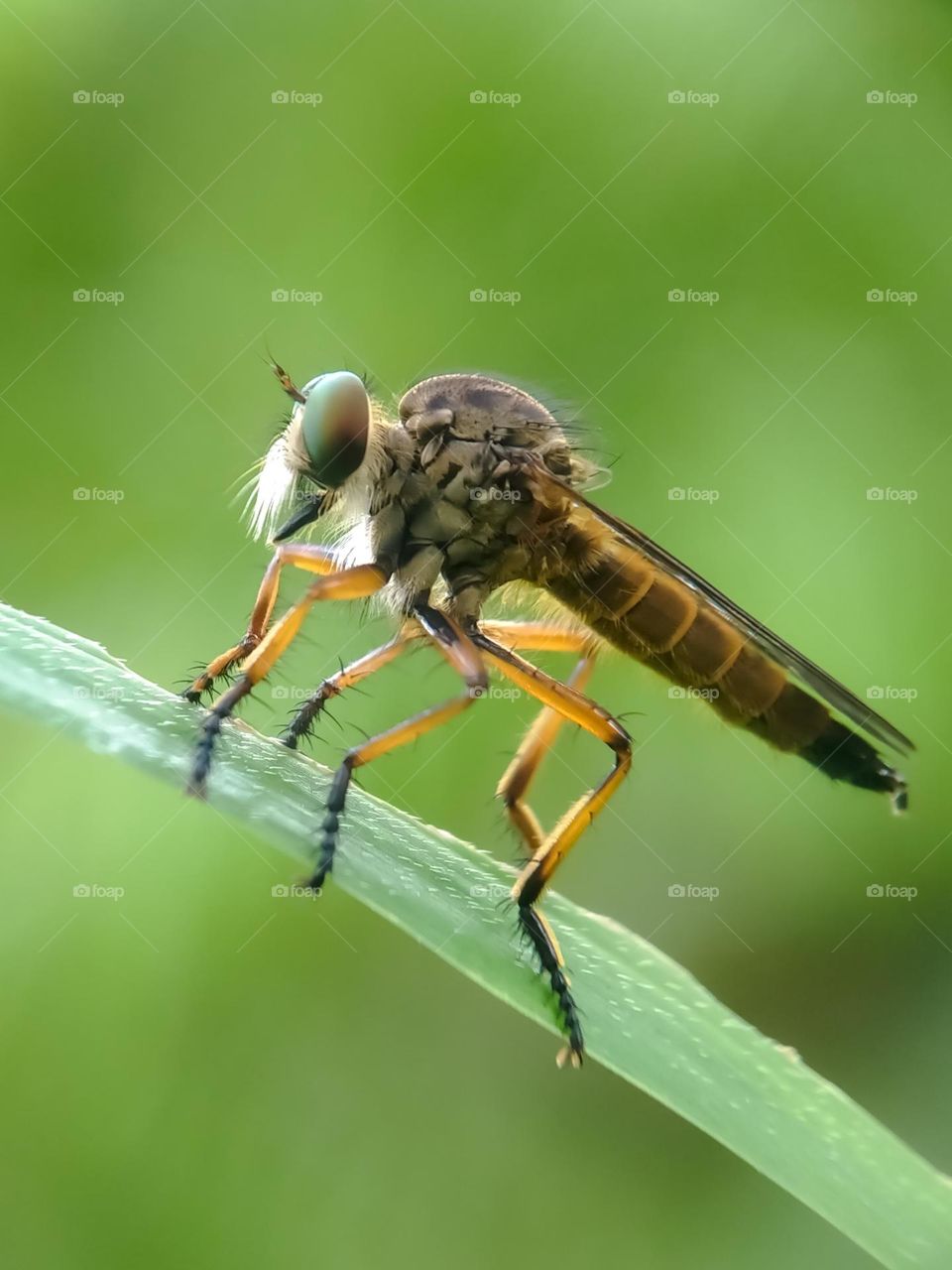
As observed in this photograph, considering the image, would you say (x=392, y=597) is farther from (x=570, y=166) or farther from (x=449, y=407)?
(x=570, y=166)

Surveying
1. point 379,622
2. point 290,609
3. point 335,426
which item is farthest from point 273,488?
point 290,609

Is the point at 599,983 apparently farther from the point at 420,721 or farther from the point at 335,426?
the point at 335,426

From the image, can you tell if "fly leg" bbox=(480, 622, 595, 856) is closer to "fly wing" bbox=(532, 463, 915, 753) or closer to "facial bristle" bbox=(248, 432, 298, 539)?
"fly wing" bbox=(532, 463, 915, 753)

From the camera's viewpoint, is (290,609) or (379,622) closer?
(290,609)

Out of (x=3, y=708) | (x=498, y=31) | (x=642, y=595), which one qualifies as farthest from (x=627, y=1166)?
(x=498, y=31)

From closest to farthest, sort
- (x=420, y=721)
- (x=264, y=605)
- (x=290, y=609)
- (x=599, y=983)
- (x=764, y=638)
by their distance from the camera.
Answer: (x=599, y=983) → (x=420, y=721) → (x=290, y=609) → (x=264, y=605) → (x=764, y=638)

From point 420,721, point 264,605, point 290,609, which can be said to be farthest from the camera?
point 264,605

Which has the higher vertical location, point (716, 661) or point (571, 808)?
point (716, 661)

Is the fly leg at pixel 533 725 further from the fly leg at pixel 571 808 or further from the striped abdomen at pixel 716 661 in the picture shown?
the fly leg at pixel 571 808
